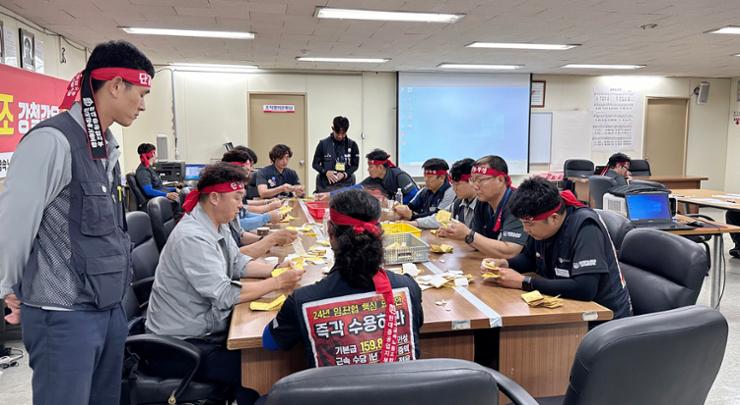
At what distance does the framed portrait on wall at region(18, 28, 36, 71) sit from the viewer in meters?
4.80

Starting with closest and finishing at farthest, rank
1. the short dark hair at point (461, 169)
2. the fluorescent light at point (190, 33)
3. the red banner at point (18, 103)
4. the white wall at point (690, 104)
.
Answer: the short dark hair at point (461, 169)
the red banner at point (18, 103)
the fluorescent light at point (190, 33)
the white wall at point (690, 104)

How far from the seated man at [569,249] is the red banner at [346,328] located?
83 centimetres

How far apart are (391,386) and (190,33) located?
222 inches

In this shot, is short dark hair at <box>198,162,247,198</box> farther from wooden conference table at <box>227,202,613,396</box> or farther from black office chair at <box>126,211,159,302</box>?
black office chair at <box>126,211,159,302</box>

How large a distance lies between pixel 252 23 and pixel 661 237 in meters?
4.28

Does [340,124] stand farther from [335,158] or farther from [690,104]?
[690,104]

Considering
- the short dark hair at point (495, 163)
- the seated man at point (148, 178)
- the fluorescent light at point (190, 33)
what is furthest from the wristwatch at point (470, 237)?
the seated man at point (148, 178)

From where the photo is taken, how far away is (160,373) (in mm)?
1909

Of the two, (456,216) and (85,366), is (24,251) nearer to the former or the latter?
(85,366)

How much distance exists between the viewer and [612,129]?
9664 mm

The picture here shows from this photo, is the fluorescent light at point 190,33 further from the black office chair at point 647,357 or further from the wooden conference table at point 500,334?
the black office chair at point 647,357

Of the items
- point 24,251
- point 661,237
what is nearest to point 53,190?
point 24,251

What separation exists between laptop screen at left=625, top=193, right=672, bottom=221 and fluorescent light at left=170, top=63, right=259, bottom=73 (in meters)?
6.09

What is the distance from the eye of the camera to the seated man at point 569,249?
6.55 ft
